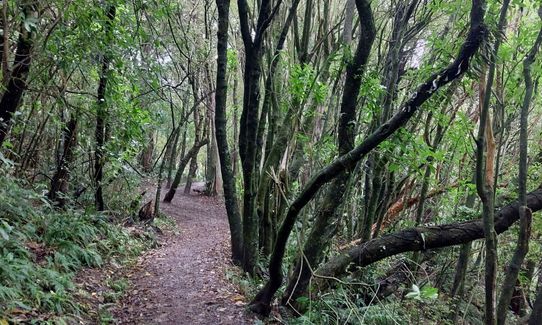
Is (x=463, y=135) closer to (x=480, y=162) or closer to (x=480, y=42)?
(x=480, y=162)

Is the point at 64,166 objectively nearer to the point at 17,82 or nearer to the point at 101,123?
the point at 101,123

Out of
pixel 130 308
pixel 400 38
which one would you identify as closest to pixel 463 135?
pixel 400 38

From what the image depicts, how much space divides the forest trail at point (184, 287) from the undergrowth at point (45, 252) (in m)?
0.76

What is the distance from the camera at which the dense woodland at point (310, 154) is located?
469 centimetres

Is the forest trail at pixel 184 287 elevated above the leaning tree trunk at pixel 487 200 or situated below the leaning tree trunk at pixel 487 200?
below

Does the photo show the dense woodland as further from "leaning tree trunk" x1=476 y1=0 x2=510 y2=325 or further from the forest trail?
the forest trail

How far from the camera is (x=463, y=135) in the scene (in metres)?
6.67

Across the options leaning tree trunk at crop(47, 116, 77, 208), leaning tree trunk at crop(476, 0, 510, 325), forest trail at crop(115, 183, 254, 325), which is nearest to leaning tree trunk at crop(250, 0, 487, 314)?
leaning tree trunk at crop(476, 0, 510, 325)

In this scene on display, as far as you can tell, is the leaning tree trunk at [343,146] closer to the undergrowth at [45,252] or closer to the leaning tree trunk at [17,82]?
the undergrowth at [45,252]

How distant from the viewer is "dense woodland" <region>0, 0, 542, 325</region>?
469 centimetres

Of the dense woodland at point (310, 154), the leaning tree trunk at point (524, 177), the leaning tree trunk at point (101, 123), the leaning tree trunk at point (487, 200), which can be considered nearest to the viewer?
the leaning tree trunk at point (487, 200)

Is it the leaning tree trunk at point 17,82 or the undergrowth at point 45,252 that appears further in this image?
the leaning tree trunk at point 17,82

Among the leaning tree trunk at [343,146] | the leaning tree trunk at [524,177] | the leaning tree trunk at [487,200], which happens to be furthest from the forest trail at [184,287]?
the leaning tree trunk at [524,177]

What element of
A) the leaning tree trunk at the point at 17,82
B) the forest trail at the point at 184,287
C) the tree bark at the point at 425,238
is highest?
the leaning tree trunk at the point at 17,82
